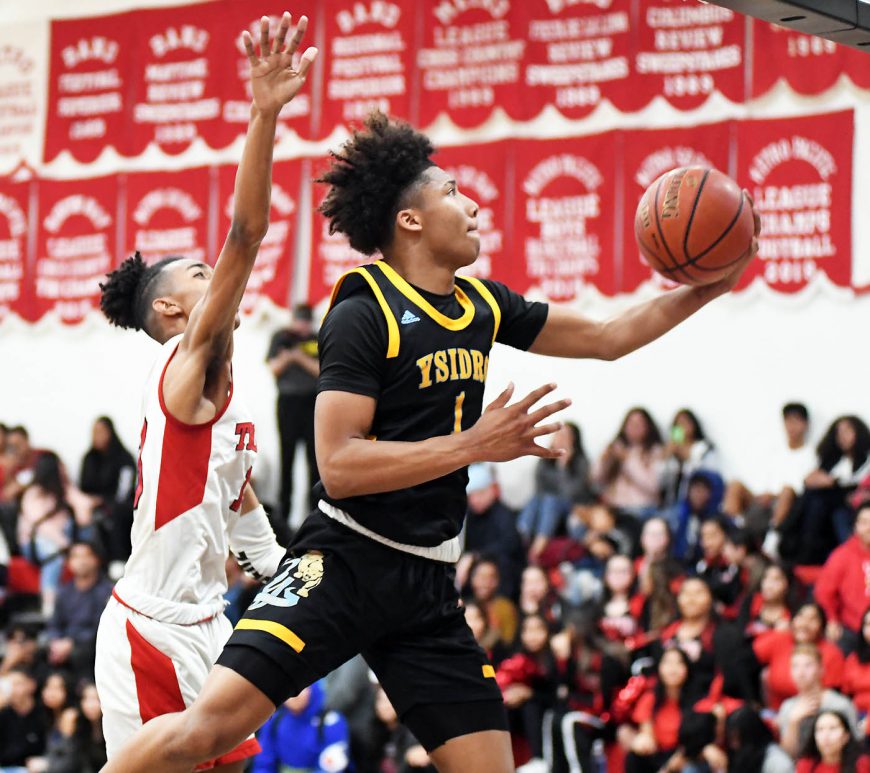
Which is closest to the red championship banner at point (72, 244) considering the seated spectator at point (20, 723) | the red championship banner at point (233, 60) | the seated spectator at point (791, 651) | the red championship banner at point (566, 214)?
the red championship banner at point (233, 60)

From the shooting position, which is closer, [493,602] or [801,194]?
[493,602]

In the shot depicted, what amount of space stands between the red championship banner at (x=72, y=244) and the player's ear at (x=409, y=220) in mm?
9405

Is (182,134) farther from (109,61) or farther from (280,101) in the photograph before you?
(280,101)

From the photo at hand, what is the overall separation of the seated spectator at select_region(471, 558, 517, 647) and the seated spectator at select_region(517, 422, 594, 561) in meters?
0.68

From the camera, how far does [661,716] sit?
27.3 ft

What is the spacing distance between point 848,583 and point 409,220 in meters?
5.31

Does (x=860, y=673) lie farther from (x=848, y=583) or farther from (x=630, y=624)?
(x=630, y=624)

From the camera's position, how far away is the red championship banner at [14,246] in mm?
13664

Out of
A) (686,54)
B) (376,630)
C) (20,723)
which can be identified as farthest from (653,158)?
(376,630)

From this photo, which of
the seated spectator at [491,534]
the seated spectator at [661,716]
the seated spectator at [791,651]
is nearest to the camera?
the seated spectator at [791,651]

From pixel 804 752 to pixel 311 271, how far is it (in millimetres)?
6329

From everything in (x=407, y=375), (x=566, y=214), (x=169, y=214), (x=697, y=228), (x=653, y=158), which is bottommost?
(x=407, y=375)

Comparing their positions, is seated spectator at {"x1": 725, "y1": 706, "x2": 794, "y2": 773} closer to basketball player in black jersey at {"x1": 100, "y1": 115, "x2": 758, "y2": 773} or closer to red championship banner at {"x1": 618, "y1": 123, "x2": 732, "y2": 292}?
red championship banner at {"x1": 618, "y1": 123, "x2": 732, "y2": 292}

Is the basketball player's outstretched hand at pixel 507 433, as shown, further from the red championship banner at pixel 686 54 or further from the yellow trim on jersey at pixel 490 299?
the red championship banner at pixel 686 54
